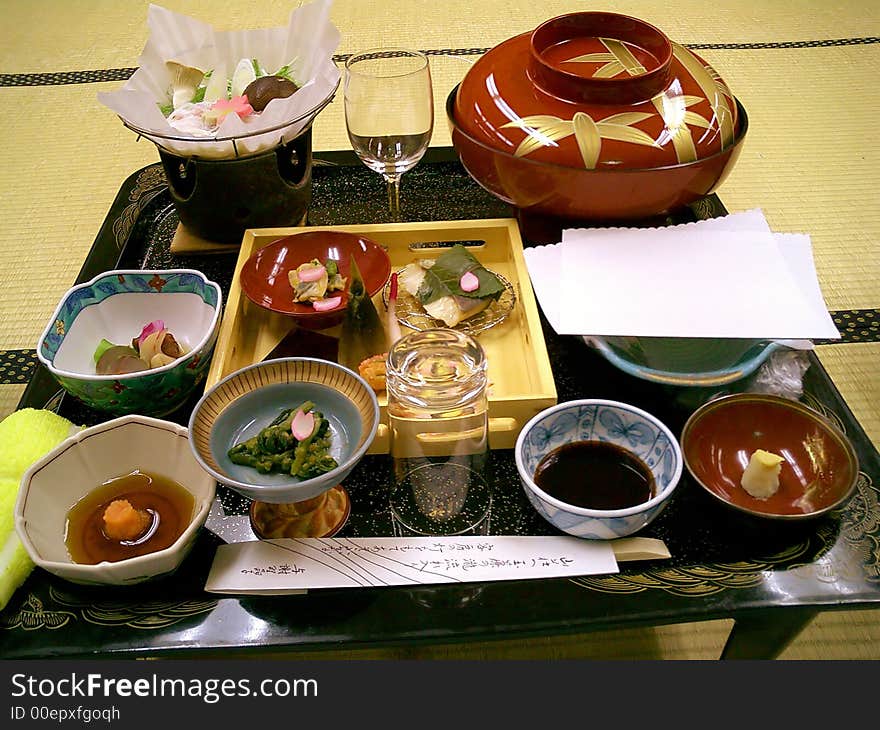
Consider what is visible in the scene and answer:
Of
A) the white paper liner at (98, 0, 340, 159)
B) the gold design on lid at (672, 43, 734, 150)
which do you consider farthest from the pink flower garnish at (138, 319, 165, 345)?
the gold design on lid at (672, 43, 734, 150)

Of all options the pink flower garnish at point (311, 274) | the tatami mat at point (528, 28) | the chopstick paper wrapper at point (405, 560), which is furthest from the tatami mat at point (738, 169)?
the chopstick paper wrapper at point (405, 560)

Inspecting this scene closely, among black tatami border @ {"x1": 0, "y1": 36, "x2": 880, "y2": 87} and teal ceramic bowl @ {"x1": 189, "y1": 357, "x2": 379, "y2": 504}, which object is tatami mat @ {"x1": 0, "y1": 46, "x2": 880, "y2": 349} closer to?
black tatami border @ {"x1": 0, "y1": 36, "x2": 880, "y2": 87}

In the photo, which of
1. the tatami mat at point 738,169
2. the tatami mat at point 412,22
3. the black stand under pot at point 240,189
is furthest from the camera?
the tatami mat at point 412,22

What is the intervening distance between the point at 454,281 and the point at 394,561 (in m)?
0.48

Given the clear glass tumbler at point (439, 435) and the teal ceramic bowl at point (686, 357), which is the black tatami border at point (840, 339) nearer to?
the teal ceramic bowl at point (686, 357)

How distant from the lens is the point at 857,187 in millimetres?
1900

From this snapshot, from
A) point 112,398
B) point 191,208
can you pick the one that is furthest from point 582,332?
point 191,208

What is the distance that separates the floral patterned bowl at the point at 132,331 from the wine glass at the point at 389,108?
417mm

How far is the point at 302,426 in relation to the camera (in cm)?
86

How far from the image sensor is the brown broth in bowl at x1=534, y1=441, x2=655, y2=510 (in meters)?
0.88

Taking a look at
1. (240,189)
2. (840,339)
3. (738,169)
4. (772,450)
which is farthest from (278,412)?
(738,169)

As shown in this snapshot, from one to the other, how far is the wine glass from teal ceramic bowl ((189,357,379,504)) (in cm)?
59

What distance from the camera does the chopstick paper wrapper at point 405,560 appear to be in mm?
828

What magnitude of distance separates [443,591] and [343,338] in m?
0.45
